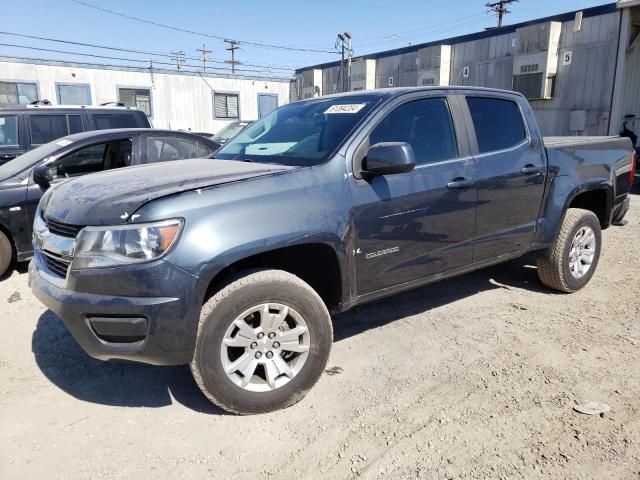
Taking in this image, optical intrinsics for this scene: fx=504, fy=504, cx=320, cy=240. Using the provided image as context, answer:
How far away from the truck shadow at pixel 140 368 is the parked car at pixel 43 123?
4586 mm

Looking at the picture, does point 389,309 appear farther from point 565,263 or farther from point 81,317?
point 81,317

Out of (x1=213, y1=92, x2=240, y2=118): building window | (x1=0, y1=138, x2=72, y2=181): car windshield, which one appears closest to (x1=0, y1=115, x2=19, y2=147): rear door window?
(x1=0, y1=138, x2=72, y2=181): car windshield

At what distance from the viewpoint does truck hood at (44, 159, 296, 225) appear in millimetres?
2529

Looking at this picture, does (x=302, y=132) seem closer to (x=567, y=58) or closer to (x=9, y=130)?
(x=9, y=130)

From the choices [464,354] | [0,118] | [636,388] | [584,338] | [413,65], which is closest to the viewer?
[636,388]

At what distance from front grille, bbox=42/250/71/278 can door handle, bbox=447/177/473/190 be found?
2.45 m

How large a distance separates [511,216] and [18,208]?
15.5ft

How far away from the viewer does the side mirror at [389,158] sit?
296 centimetres

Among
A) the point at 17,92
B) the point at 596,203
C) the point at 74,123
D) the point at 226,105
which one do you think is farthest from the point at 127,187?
the point at 226,105

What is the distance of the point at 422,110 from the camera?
360cm

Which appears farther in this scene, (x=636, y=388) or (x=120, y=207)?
(x=636, y=388)

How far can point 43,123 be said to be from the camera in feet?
25.8

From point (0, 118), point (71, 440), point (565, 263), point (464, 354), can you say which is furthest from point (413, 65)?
point (71, 440)

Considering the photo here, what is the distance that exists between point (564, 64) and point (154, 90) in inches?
622
